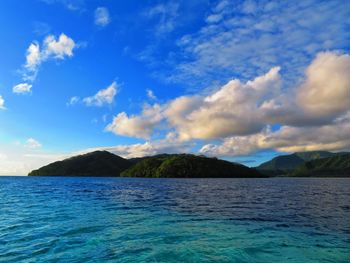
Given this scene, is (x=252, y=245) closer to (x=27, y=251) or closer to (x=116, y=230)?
(x=116, y=230)

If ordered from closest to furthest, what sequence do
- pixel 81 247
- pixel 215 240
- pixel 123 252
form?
pixel 123 252 → pixel 81 247 → pixel 215 240

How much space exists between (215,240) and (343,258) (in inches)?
307

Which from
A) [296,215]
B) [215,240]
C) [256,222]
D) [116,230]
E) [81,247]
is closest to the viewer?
[81,247]

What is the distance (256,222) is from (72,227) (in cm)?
1698

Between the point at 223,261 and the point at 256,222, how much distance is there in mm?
14728

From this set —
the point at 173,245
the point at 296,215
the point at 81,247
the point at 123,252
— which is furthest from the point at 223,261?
the point at 296,215

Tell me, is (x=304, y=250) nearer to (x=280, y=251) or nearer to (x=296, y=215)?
(x=280, y=251)

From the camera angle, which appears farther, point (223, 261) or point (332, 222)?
point (332, 222)

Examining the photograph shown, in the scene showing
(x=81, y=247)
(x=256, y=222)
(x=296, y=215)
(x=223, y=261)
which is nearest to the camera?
(x=223, y=261)

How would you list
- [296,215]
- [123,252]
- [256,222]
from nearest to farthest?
[123,252]
[256,222]
[296,215]

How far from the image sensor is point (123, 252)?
60.1ft

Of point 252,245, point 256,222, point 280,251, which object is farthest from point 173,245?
point 256,222

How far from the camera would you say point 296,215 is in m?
36.4

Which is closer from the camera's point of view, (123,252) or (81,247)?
(123,252)
